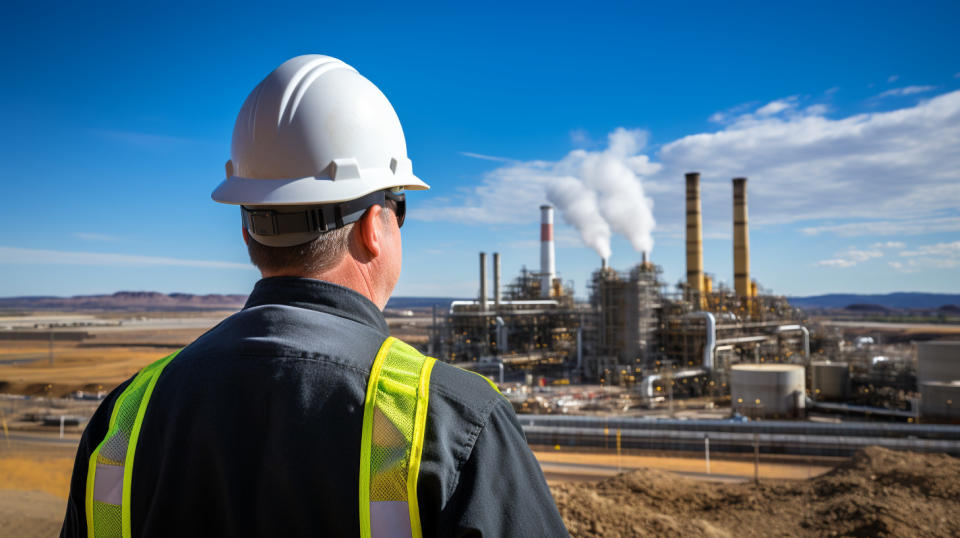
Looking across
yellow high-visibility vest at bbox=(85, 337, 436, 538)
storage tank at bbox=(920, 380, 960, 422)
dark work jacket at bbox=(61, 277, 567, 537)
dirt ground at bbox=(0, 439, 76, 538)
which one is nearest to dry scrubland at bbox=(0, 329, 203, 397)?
dirt ground at bbox=(0, 439, 76, 538)

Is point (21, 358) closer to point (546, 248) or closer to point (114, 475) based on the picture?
point (546, 248)

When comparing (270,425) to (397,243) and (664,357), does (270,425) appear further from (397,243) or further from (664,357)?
(664,357)

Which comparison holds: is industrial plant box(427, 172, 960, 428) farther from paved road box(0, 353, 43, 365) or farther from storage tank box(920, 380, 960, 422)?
paved road box(0, 353, 43, 365)

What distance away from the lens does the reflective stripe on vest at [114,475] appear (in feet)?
4.05

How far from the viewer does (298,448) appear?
1107mm

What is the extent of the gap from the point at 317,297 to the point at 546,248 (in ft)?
135

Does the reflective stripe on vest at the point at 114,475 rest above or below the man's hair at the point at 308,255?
below

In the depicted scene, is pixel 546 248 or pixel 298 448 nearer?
pixel 298 448

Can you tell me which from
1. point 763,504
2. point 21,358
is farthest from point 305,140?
Answer: point 21,358

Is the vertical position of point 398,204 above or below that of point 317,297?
above

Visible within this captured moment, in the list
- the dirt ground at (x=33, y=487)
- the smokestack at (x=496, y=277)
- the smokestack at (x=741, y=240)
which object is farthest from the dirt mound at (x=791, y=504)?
the smokestack at (x=741, y=240)

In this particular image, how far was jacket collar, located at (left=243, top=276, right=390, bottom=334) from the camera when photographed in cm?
133

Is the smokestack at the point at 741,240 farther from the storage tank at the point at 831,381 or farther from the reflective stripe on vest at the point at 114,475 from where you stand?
the reflective stripe on vest at the point at 114,475

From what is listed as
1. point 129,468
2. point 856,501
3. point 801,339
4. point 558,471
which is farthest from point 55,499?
point 801,339
